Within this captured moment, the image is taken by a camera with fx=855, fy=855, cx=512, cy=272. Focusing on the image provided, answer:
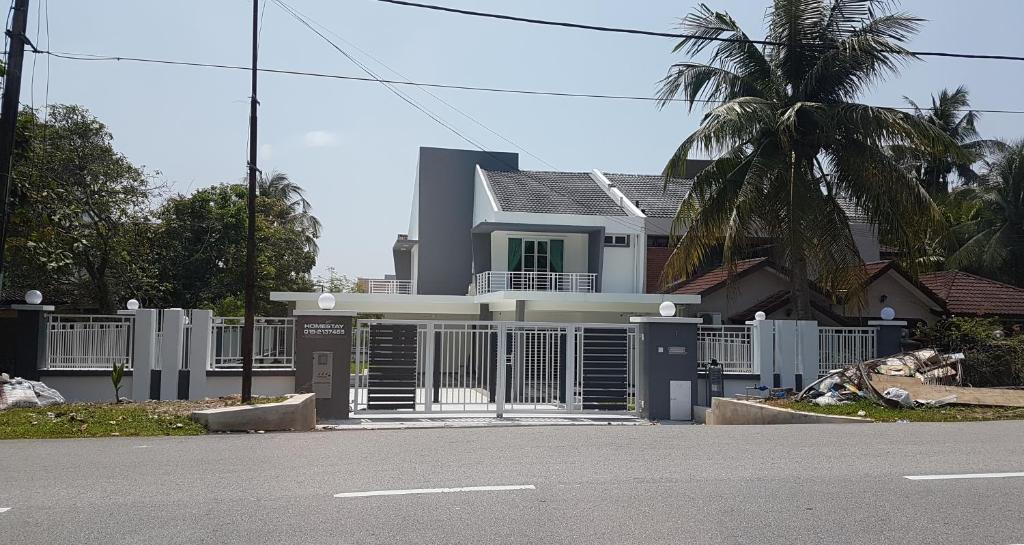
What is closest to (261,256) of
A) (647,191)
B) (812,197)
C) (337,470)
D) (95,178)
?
(95,178)

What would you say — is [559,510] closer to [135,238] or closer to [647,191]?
[135,238]

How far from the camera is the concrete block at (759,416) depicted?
13547 millimetres

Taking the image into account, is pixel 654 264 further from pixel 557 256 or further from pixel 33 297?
pixel 33 297

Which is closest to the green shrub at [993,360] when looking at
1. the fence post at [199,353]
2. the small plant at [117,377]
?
the fence post at [199,353]

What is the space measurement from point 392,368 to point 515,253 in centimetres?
1341

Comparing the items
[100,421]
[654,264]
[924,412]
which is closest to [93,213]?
[100,421]

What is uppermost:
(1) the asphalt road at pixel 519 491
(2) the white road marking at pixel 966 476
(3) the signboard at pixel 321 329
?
(3) the signboard at pixel 321 329

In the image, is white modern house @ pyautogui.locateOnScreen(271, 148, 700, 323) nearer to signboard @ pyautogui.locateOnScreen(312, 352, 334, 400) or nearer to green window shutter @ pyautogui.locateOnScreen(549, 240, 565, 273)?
green window shutter @ pyautogui.locateOnScreen(549, 240, 565, 273)

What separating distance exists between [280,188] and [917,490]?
46331 millimetres

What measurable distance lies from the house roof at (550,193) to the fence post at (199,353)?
1254 cm

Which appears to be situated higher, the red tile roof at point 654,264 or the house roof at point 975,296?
the red tile roof at point 654,264

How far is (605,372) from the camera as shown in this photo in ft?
53.9

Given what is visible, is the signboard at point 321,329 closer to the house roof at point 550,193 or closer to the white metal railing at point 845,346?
the white metal railing at point 845,346

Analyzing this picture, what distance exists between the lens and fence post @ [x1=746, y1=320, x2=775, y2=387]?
17.8m
